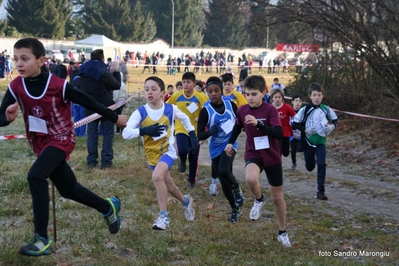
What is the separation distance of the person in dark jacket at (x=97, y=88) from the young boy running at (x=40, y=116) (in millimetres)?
5630

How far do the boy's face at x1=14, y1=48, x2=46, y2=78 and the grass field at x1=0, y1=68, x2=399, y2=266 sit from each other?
1.71 m

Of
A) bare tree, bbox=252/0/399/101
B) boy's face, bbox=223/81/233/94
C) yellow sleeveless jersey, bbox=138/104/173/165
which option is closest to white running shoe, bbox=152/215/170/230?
yellow sleeveless jersey, bbox=138/104/173/165

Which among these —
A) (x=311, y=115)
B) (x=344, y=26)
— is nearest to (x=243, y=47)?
(x=344, y=26)

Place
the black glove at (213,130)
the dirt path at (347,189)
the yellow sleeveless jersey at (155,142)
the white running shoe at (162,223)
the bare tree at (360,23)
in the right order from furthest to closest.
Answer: the bare tree at (360,23)
the dirt path at (347,189)
the black glove at (213,130)
the yellow sleeveless jersey at (155,142)
the white running shoe at (162,223)

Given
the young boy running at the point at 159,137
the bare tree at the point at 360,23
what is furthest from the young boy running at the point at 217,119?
the bare tree at the point at 360,23

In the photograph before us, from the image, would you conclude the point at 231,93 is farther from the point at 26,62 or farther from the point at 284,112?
the point at 26,62

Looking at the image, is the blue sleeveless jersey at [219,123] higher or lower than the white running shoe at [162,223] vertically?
higher

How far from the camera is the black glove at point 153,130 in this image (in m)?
6.41

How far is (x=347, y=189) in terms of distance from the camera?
10531 mm

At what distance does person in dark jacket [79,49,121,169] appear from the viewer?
11.0 meters

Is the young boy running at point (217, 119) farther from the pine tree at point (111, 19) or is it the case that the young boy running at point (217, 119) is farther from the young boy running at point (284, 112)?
A: the pine tree at point (111, 19)

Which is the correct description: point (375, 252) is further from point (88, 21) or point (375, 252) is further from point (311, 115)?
point (88, 21)

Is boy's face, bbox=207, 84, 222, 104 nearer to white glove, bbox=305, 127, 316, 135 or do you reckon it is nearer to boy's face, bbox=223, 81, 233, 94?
boy's face, bbox=223, 81, 233, 94

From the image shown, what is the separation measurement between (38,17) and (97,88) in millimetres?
61307
